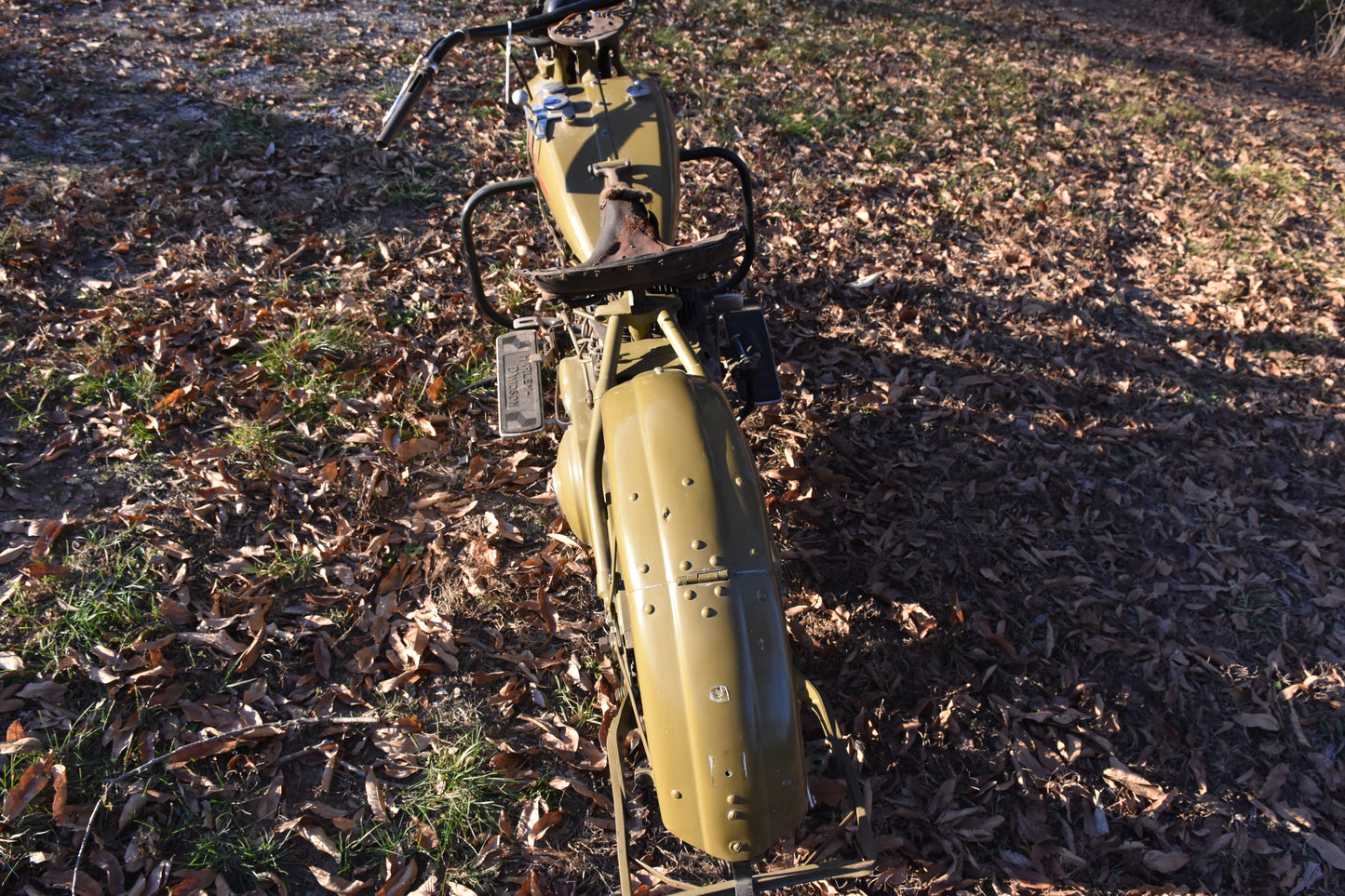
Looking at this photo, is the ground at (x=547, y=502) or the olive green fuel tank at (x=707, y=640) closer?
the olive green fuel tank at (x=707, y=640)

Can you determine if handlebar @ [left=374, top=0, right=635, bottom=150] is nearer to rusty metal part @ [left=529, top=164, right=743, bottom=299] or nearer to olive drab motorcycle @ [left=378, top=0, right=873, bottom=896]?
olive drab motorcycle @ [left=378, top=0, right=873, bottom=896]

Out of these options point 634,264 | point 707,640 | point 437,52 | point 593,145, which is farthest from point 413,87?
point 707,640

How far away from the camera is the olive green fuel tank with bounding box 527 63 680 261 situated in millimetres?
3443

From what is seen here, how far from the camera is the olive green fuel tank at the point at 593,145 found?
3.44m

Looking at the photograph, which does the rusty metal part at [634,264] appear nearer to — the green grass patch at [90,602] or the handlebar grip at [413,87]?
the handlebar grip at [413,87]

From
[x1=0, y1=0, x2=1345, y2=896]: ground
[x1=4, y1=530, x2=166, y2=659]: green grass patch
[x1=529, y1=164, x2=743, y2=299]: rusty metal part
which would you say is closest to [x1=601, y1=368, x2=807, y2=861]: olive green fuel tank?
[x1=529, y1=164, x2=743, y2=299]: rusty metal part

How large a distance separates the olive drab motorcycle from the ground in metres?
0.70

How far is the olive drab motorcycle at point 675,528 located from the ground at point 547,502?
2.31 ft

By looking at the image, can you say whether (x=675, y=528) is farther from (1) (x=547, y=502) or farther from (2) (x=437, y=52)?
(2) (x=437, y=52)

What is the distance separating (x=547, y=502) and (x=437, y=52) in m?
2.18

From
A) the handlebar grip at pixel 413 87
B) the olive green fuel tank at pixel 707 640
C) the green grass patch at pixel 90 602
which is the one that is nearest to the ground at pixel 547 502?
Answer: the green grass patch at pixel 90 602

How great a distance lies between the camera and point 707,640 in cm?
192

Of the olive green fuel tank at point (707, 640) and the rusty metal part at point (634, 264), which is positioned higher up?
the rusty metal part at point (634, 264)

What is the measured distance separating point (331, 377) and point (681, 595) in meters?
3.21
